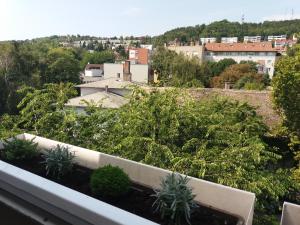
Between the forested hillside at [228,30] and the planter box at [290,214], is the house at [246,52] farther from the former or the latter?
the planter box at [290,214]

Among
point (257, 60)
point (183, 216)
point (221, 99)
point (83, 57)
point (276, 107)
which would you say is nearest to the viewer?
point (183, 216)

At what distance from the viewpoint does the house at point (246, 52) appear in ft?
179

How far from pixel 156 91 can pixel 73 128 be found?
2.07 m

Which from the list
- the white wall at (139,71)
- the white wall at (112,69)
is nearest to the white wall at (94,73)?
the white wall at (112,69)

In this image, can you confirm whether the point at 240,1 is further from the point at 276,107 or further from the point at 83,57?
the point at 83,57

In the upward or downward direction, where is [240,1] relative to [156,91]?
upward

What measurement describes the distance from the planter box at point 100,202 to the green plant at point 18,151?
118 cm

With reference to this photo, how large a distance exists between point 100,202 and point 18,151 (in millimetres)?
2434

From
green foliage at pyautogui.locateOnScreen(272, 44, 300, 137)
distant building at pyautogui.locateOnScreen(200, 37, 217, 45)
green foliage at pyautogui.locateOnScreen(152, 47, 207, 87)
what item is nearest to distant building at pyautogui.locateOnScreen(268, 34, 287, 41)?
distant building at pyautogui.locateOnScreen(200, 37, 217, 45)

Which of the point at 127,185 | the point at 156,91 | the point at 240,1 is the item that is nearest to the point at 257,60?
the point at 240,1

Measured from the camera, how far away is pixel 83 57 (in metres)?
70.8

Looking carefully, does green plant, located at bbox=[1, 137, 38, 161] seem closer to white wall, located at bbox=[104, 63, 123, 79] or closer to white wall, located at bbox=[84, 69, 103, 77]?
white wall, located at bbox=[104, 63, 123, 79]

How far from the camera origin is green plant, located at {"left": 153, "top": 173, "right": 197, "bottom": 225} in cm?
227

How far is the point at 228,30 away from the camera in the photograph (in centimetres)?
9212
